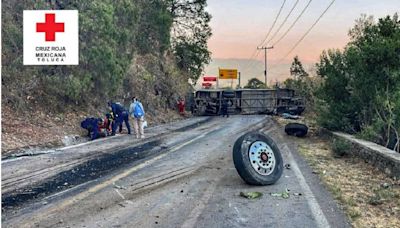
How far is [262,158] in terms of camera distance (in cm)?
773

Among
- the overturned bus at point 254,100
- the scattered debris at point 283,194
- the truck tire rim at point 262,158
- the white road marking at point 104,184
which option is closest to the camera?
the white road marking at point 104,184

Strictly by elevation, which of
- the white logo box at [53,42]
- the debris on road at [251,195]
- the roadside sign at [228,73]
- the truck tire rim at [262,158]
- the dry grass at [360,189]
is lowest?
the dry grass at [360,189]

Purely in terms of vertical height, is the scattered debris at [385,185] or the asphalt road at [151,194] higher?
the asphalt road at [151,194]

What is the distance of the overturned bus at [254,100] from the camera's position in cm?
3597

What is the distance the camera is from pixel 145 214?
5.48m

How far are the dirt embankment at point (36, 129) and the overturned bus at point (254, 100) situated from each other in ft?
61.3

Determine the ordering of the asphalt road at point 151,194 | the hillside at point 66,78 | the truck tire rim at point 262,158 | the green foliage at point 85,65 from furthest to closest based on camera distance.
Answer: the green foliage at point 85,65, the hillside at point 66,78, the truck tire rim at point 262,158, the asphalt road at point 151,194

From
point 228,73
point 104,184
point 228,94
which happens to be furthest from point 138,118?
point 228,73

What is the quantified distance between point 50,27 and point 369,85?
10450 mm

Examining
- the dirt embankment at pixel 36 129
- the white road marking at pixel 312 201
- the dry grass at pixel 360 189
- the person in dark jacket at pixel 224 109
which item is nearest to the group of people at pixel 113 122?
the dirt embankment at pixel 36 129

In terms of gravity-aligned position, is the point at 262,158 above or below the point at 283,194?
above

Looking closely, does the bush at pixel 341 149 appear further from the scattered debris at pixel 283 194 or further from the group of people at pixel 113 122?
the group of people at pixel 113 122

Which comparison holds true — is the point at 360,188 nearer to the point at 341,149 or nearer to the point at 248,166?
the point at 248,166

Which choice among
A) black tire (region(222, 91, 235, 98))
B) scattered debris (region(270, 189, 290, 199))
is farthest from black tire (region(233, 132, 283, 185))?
black tire (region(222, 91, 235, 98))
